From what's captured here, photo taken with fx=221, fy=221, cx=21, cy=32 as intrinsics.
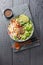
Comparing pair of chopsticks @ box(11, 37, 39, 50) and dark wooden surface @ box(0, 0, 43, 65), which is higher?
pair of chopsticks @ box(11, 37, 39, 50)

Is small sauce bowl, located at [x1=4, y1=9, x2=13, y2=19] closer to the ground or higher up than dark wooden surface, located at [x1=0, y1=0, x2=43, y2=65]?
higher up

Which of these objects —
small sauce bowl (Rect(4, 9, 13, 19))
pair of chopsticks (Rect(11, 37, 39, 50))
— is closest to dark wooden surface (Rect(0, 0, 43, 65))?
pair of chopsticks (Rect(11, 37, 39, 50))

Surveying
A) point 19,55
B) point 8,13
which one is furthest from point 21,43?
point 8,13

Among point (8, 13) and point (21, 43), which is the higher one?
point (8, 13)

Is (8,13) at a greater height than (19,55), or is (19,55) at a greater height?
(8,13)

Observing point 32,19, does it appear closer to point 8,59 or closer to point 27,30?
point 27,30

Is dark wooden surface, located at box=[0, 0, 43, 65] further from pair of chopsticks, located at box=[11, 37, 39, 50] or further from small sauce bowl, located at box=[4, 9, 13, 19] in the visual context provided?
small sauce bowl, located at box=[4, 9, 13, 19]

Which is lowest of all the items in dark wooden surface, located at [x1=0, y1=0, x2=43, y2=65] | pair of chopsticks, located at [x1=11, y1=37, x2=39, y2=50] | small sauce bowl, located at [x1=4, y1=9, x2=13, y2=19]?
dark wooden surface, located at [x1=0, y1=0, x2=43, y2=65]

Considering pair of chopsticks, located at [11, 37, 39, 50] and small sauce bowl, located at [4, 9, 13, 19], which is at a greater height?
small sauce bowl, located at [4, 9, 13, 19]

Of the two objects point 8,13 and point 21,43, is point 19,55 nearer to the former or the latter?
point 21,43

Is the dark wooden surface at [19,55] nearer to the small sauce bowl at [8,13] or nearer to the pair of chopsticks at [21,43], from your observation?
the pair of chopsticks at [21,43]

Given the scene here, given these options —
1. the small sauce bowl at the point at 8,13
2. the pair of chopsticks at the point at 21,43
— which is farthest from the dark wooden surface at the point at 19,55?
the small sauce bowl at the point at 8,13
